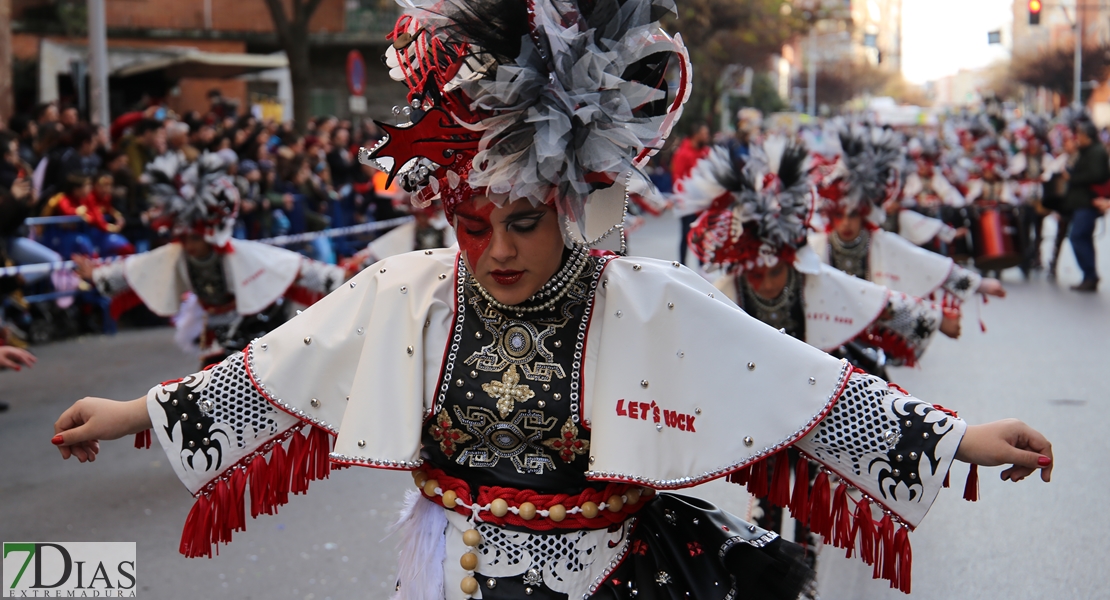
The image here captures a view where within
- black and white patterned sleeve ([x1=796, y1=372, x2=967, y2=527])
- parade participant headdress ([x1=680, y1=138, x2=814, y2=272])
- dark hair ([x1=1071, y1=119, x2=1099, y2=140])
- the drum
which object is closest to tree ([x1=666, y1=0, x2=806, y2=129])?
dark hair ([x1=1071, y1=119, x2=1099, y2=140])

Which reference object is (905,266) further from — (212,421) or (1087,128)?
(1087,128)

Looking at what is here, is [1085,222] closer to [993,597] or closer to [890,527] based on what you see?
[993,597]

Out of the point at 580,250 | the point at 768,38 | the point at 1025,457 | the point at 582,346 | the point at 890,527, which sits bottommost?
the point at 890,527

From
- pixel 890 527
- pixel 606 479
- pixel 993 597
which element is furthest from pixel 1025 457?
pixel 993 597

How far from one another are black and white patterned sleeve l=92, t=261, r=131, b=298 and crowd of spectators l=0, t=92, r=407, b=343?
351 millimetres

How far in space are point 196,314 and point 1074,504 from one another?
17.2ft

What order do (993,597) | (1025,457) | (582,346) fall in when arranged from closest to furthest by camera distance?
(1025,457)
(582,346)
(993,597)

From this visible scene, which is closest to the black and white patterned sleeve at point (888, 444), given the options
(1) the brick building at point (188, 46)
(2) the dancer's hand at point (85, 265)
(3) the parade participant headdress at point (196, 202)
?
(3) the parade participant headdress at point (196, 202)

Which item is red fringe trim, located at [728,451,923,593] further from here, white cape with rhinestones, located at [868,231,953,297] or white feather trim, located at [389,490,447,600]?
white cape with rhinestones, located at [868,231,953,297]

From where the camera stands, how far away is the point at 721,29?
3150cm

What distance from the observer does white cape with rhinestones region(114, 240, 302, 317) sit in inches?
245

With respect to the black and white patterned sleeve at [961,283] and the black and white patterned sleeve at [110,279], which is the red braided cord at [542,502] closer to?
the black and white patterned sleeve at [961,283]

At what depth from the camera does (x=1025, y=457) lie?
2.14 m

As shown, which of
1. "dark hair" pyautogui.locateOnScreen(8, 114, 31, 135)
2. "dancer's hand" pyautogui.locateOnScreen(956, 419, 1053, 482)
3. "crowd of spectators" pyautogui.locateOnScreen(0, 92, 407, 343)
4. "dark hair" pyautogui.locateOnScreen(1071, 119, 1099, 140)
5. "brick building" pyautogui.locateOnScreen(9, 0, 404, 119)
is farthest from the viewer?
"brick building" pyautogui.locateOnScreen(9, 0, 404, 119)
